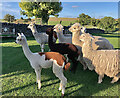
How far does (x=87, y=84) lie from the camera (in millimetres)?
3123

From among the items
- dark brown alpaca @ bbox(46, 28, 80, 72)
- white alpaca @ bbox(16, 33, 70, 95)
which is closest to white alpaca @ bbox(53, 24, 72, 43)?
dark brown alpaca @ bbox(46, 28, 80, 72)

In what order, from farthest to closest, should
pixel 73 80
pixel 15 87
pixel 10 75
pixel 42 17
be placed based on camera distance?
pixel 42 17, pixel 10 75, pixel 73 80, pixel 15 87

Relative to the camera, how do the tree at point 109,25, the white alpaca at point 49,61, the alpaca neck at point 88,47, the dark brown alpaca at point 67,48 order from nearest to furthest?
the white alpaca at point 49,61 → the alpaca neck at point 88,47 → the dark brown alpaca at point 67,48 → the tree at point 109,25

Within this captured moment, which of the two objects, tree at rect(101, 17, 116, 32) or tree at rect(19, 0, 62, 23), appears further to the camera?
tree at rect(101, 17, 116, 32)

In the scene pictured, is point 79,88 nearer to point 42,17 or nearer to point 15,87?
point 15,87

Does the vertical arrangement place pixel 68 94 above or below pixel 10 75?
below

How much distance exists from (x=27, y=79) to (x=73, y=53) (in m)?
1.88

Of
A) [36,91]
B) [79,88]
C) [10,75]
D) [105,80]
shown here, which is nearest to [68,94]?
[79,88]

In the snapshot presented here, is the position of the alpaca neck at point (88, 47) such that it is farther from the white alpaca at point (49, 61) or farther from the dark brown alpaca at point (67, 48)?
the white alpaca at point (49, 61)

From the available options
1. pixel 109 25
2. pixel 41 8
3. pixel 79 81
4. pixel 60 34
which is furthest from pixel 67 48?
pixel 109 25

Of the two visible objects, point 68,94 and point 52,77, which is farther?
point 52,77

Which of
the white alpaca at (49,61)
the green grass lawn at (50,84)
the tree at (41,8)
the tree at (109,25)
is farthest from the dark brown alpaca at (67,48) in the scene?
the tree at (109,25)

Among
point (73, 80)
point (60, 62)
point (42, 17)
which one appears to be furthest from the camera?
point (42, 17)

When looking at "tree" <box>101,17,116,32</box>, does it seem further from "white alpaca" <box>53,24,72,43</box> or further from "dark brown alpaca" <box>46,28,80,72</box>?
"dark brown alpaca" <box>46,28,80,72</box>
